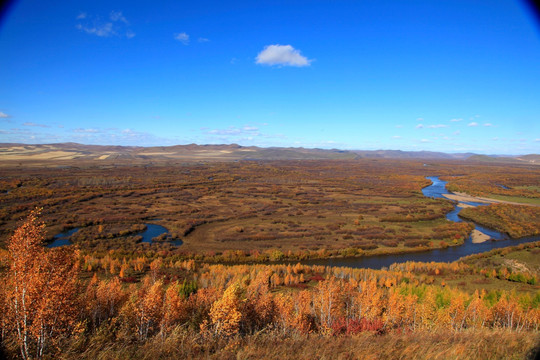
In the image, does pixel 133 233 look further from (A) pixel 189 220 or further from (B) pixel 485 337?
(B) pixel 485 337

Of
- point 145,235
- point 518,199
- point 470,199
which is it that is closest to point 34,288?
point 145,235

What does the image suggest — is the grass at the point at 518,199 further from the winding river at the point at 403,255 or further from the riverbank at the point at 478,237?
the riverbank at the point at 478,237

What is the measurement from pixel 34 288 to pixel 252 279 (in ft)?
70.7

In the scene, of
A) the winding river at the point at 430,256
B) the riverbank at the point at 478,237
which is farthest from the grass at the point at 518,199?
the riverbank at the point at 478,237

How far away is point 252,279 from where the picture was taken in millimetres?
26250

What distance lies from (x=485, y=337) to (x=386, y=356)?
11.1ft

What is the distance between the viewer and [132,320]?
552 inches

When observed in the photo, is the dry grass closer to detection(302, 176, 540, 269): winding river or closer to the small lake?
detection(302, 176, 540, 269): winding river

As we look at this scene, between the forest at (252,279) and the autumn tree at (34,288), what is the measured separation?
0.03 m

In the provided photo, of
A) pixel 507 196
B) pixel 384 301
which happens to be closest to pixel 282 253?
pixel 384 301

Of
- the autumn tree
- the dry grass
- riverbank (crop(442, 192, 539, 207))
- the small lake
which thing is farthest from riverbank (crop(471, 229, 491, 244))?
the autumn tree

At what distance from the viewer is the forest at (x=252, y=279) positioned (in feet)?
21.3

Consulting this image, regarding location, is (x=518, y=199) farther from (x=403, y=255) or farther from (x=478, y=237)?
(x=403, y=255)

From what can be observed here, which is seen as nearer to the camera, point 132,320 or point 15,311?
point 15,311
